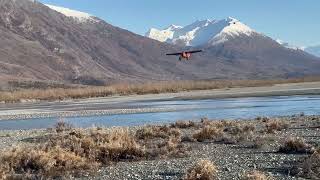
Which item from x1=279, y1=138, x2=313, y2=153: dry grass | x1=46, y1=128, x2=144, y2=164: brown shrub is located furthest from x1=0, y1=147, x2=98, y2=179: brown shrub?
x1=279, y1=138, x2=313, y2=153: dry grass

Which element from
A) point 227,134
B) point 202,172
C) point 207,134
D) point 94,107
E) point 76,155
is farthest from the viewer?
point 94,107

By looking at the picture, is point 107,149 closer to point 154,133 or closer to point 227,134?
point 154,133

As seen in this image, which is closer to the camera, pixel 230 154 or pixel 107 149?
pixel 107 149

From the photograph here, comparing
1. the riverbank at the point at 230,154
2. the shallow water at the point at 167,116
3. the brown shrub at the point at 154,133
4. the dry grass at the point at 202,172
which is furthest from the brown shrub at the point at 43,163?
the shallow water at the point at 167,116

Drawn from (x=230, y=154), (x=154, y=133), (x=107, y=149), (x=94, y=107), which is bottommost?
(x=94, y=107)

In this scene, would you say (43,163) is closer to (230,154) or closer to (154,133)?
(230,154)

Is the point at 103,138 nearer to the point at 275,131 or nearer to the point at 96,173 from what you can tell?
the point at 96,173

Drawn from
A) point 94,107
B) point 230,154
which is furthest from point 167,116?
point 230,154

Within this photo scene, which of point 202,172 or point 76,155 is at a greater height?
point 202,172

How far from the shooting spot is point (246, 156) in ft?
60.9

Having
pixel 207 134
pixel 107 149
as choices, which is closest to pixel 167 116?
pixel 207 134

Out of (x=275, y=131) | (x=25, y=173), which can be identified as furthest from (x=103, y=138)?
(x=275, y=131)

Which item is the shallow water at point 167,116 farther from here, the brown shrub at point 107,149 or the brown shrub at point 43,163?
the brown shrub at point 43,163

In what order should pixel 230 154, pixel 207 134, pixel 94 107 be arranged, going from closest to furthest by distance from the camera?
1. pixel 230 154
2. pixel 207 134
3. pixel 94 107
